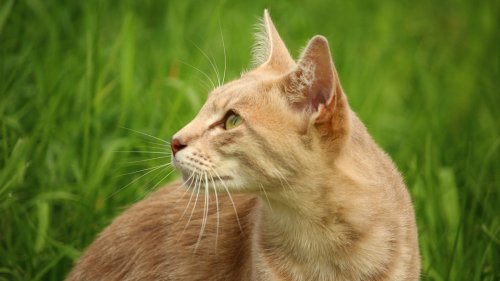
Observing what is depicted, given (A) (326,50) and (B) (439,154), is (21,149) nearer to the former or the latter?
(A) (326,50)

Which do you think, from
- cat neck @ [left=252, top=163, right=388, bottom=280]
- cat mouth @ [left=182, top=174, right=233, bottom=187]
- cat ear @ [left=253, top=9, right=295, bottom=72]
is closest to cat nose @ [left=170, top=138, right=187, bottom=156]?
cat mouth @ [left=182, top=174, right=233, bottom=187]

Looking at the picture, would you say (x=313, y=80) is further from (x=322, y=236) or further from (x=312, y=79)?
(x=322, y=236)

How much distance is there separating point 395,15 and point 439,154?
241 centimetres

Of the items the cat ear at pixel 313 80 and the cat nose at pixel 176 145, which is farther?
the cat nose at pixel 176 145

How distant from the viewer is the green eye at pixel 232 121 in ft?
10.4

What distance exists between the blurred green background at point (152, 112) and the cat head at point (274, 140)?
0.68 metres

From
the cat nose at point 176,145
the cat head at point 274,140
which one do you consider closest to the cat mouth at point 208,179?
the cat head at point 274,140

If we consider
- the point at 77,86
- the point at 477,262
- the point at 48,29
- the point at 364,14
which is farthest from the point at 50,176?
the point at 364,14

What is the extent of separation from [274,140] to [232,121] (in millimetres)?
183

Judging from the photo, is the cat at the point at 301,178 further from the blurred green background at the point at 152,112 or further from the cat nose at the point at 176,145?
the blurred green background at the point at 152,112

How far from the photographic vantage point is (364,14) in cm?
709

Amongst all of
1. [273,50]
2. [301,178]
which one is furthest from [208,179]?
[273,50]

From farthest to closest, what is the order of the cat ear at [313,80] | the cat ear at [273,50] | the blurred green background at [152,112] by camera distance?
the blurred green background at [152,112] → the cat ear at [273,50] → the cat ear at [313,80]

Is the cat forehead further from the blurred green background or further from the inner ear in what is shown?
the blurred green background
